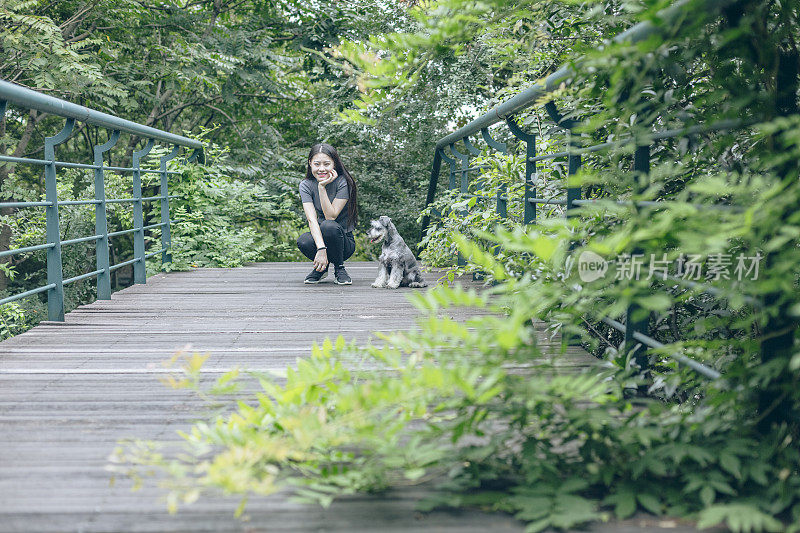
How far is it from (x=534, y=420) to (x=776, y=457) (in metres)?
0.53

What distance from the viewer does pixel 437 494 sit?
1528 mm

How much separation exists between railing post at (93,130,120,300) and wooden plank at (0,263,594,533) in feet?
0.41

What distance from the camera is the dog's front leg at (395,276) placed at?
16.3ft

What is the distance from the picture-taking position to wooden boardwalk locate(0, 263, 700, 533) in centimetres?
143

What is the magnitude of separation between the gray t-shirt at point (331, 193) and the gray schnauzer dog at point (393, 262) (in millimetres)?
462

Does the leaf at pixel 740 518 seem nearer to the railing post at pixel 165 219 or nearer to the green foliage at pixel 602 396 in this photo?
the green foliage at pixel 602 396

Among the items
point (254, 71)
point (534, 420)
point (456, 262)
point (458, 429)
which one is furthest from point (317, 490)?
point (254, 71)

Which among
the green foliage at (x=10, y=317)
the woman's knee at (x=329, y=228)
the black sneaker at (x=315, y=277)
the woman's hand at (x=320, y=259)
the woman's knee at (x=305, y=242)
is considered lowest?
the green foliage at (x=10, y=317)

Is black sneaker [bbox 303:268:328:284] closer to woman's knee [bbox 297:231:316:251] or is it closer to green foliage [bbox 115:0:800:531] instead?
woman's knee [bbox 297:231:316:251]

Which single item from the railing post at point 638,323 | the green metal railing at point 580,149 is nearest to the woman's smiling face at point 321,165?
the green metal railing at point 580,149

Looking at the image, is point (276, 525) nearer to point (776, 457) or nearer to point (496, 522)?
point (496, 522)

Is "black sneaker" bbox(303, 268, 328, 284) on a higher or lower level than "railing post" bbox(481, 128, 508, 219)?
lower

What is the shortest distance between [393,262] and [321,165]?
39.1 inches

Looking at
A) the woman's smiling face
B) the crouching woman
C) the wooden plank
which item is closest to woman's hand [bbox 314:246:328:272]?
the crouching woman
